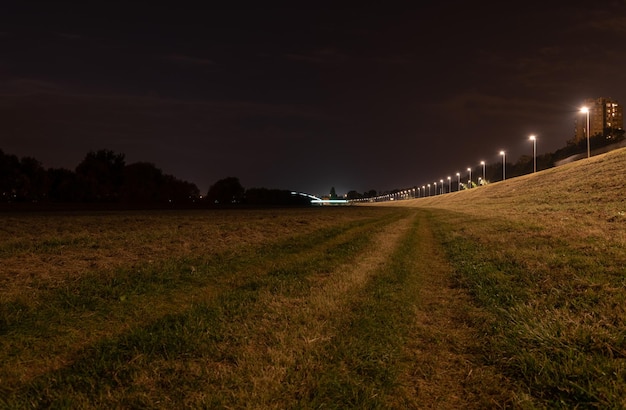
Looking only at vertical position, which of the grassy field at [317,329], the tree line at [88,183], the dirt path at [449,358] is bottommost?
the dirt path at [449,358]

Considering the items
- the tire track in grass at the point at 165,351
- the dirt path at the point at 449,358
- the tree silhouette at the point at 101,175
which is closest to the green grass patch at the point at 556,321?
the dirt path at the point at 449,358

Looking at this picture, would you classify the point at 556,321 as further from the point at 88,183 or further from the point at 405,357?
the point at 88,183

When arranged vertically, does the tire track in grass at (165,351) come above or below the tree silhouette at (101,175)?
below

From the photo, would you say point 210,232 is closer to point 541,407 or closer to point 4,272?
point 4,272

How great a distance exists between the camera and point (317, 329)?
7.04 m

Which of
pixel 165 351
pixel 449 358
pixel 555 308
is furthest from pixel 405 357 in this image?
pixel 555 308

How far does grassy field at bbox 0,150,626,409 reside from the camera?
4.91 metres

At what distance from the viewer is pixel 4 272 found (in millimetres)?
11172

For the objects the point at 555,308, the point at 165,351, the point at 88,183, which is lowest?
the point at 165,351

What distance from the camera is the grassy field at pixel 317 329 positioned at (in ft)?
16.1

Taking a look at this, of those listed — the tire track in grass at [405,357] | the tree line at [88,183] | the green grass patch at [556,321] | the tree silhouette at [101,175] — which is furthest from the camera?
the tree silhouette at [101,175]

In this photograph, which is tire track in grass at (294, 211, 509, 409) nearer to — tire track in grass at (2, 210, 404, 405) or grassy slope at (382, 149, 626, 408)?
grassy slope at (382, 149, 626, 408)

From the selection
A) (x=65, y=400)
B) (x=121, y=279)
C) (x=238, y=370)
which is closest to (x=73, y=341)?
(x=65, y=400)

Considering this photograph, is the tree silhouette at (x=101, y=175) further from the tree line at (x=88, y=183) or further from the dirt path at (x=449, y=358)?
the dirt path at (x=449, y=358)
